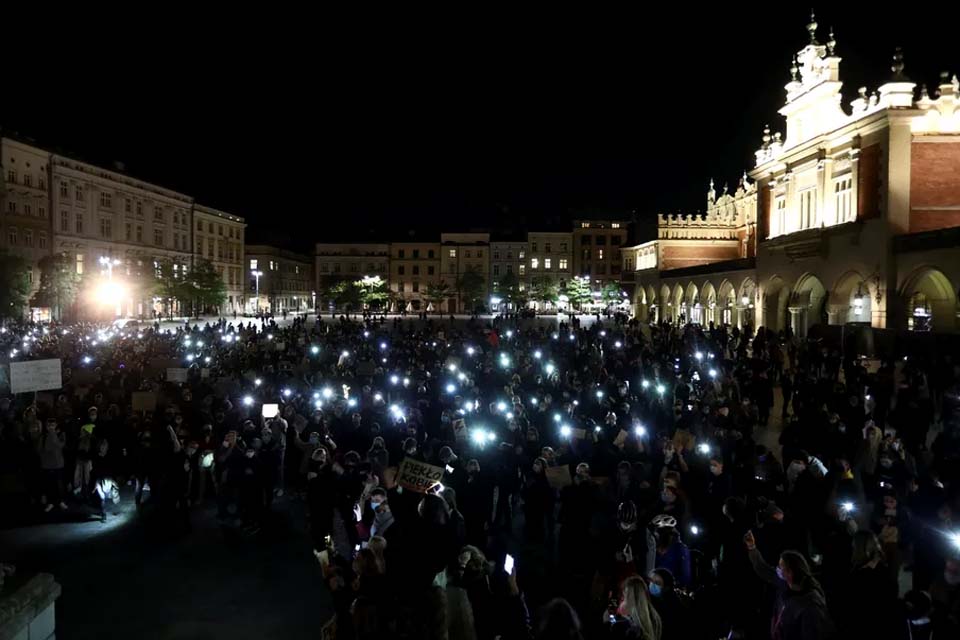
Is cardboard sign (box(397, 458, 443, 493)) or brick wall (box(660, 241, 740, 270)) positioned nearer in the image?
cardboard sign (box(397, 458, 443, 493))

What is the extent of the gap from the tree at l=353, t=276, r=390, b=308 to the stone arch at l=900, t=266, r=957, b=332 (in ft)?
205

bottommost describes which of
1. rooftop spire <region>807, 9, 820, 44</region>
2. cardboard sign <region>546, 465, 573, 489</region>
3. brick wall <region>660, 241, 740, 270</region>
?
cardboard sign <region>546, 465, 573, 489</region>

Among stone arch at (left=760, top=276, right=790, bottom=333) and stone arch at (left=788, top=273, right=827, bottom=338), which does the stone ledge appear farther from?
stone arch at (left=760, top=276, right=790, bottom=333)

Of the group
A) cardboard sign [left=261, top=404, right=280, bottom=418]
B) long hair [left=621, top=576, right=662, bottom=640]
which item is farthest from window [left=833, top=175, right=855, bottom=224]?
long hair [left=621, top=576, right=662, bottom=640]

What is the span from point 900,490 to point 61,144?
2510 inches

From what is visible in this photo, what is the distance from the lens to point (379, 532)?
6.85 metres

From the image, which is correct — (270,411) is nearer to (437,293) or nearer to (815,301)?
(815,301)

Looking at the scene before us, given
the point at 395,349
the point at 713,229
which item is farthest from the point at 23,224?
the point at 713,229

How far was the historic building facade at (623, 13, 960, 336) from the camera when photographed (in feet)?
77.8

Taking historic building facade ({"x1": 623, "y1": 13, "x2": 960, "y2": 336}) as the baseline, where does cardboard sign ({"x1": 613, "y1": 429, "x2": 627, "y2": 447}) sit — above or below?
below

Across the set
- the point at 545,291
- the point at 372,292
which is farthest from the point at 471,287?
the point at 372,292

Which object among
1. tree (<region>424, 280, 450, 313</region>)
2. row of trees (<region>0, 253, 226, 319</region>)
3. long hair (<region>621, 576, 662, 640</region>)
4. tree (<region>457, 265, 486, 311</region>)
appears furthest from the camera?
tree (<region>424, 280, 450, 313</region>)

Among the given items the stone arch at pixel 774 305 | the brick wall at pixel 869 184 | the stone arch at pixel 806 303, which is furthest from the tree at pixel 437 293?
the brick wall at pixel 869 184

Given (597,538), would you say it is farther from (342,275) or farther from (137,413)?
(342,275)
